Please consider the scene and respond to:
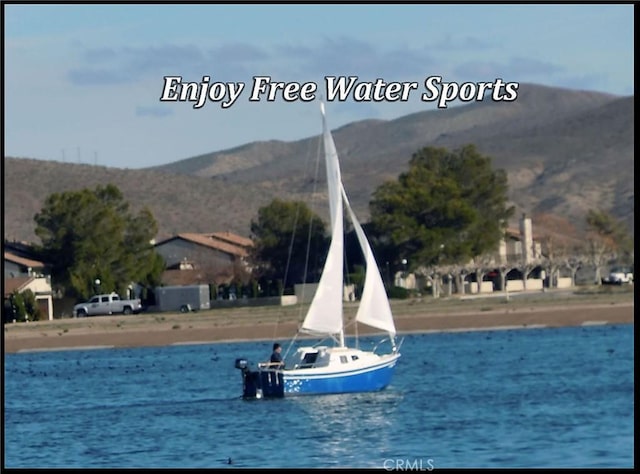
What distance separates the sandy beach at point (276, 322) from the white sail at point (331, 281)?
22592mm

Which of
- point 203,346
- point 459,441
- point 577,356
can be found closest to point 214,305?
point 203,346

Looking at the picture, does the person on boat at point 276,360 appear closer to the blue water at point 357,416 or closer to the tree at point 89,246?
the blue water at point 357,416

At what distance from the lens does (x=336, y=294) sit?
40.6m

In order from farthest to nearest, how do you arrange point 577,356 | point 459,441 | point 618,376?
point 577,356 < point 618,376 < point 459,441

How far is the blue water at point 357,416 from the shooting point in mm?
27219

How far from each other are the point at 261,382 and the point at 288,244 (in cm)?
5597

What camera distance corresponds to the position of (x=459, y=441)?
28234 mm

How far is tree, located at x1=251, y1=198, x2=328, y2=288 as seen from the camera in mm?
93312

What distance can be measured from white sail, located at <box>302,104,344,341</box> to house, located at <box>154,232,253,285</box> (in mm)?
56539

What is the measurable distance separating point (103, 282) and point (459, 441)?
60.5 m

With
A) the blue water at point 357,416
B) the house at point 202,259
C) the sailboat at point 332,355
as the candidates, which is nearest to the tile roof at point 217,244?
the house at point 202,259

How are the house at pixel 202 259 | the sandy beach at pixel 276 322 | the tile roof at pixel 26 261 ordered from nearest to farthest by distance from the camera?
the sandy beach at pixel 276 322 → the tile roof at pixel 26 261 → the house at pixel 202 259

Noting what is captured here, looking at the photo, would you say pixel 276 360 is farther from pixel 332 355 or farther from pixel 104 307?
pixel 104 307

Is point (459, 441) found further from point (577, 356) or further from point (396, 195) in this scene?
point (396, 195)
